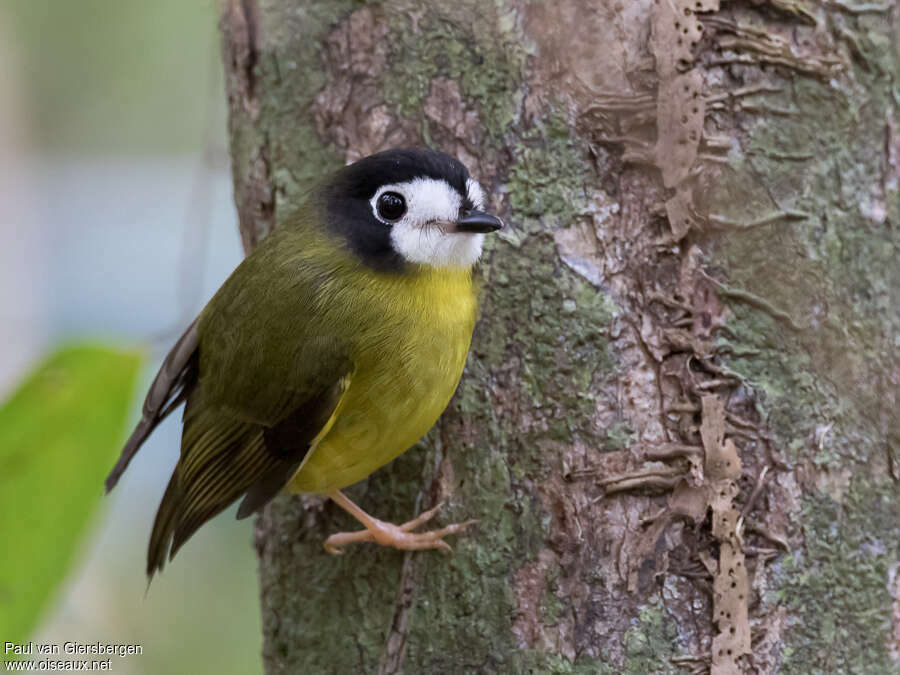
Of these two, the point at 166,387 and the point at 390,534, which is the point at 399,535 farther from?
the point at 166,387

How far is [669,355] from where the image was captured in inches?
91.3

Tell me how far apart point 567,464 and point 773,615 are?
57 cm

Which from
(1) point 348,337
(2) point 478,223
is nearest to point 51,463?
(1) point 348,337

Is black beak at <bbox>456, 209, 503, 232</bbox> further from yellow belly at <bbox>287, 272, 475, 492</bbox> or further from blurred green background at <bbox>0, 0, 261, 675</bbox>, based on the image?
blurred green background at <bbox>0, 0, 261, 675</bbox>

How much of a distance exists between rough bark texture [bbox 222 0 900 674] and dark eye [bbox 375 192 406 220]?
223 mm

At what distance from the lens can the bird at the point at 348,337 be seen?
2377 mm

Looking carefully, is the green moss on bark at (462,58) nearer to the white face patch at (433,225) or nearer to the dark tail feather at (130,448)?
the white face patch at (433,225)

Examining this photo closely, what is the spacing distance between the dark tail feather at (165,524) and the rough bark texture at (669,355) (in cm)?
64

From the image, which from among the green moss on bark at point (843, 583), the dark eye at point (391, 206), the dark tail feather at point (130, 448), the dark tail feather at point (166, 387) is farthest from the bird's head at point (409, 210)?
the green moss on bark at point (843, 583)

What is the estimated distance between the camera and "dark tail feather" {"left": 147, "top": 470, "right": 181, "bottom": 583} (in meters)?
2.81

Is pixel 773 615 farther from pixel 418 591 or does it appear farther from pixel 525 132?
pixel 525 132

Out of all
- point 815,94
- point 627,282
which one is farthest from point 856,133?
point 627,282

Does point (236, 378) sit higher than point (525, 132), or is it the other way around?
point (525, 132)

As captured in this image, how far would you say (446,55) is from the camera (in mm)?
2549
